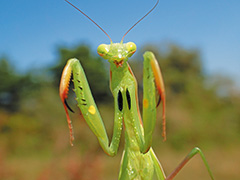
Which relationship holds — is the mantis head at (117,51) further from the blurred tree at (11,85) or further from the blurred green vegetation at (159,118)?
the blurred tree at (11,85)

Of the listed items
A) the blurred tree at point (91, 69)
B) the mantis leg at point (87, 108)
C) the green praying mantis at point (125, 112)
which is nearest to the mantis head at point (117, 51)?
the green praying mantis at point (125, 112)

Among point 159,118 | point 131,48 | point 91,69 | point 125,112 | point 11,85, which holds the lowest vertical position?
point 159,118

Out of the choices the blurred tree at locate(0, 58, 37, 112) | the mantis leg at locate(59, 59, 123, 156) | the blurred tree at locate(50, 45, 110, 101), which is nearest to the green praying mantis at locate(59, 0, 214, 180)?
the mantis leg at locate(59, 59, 123, 156)

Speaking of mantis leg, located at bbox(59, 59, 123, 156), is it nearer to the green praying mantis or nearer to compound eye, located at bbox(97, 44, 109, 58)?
the green praying mantis

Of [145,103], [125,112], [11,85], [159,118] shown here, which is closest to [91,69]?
[11,85]

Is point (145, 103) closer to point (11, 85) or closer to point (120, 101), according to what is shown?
point (120, 101)
